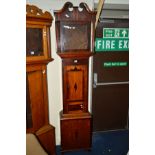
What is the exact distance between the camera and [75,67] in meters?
2.36

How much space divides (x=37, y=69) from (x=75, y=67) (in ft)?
1.65

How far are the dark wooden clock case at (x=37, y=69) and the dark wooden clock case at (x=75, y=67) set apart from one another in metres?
0.20

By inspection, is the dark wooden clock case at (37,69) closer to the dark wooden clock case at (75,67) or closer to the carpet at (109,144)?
the dark wooden clock case at (75,67)

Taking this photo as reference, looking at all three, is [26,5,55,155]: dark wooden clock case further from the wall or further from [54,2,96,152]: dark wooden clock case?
the wall

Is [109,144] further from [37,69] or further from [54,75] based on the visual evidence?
[37,69]

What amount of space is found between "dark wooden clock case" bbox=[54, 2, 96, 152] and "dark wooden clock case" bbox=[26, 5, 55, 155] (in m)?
0.20

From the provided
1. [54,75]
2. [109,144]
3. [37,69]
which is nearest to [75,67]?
[54,75]

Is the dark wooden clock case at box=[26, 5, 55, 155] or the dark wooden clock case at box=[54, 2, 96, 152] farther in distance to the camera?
the dark wooden clock case at box=[54, 2, 96, 152]

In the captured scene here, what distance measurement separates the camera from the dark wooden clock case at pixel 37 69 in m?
1.96

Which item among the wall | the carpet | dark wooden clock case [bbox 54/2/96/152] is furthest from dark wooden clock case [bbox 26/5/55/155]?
the carpet

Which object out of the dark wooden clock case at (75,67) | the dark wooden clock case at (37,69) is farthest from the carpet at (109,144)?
the dark wooden clock case at (37,69)

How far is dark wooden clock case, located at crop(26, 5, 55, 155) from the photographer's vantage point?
1965 millimetres
